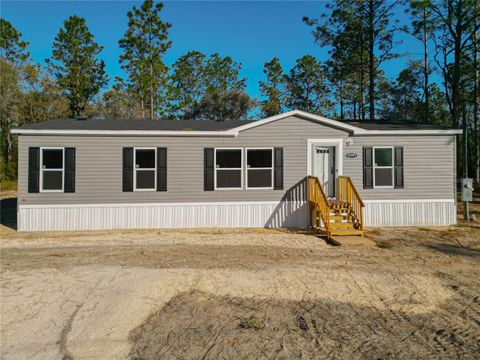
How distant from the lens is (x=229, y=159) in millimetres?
10219

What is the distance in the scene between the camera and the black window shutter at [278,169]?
10.1m

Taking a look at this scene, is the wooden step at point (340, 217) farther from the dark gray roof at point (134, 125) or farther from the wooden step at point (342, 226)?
the dark gray roof at point (134, 125)

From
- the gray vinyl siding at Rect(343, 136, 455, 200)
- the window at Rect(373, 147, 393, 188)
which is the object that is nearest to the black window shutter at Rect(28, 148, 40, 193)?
the gray vinyl siding at Rect(343, 136, 455, 200)

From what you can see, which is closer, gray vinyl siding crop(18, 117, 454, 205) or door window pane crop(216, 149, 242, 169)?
gray vinyl siding crop(18, 117, 454, 205)

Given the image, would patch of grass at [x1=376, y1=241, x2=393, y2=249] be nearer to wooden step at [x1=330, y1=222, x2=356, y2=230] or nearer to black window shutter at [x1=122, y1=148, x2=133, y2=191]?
wooden step at [x1=330, y1=222, x2=356, y2=230]

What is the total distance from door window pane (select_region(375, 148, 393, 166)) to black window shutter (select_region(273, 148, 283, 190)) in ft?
11.2

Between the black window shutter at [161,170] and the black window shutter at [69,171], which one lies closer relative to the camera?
the black window shutter at [69,171]

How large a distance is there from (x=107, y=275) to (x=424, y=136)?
35.3ft

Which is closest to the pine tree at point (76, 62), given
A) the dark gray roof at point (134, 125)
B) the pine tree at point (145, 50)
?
the pine tree at point (145, 50)

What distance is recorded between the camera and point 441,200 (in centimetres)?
1041

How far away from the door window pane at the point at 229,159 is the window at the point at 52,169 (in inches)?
203

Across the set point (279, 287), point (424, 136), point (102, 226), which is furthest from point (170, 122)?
point (424, 136)

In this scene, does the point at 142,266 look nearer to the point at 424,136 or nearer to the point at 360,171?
the point at 360,171

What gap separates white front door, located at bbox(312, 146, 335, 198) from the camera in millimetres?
10375
